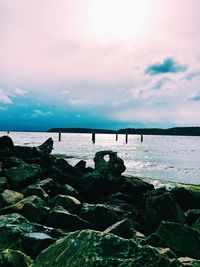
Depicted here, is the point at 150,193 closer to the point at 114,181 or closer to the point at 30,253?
the point at 114,181

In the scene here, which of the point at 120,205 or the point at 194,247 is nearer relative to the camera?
the point at 194,247

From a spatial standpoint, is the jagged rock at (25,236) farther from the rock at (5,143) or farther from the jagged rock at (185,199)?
the rock at (5,143)

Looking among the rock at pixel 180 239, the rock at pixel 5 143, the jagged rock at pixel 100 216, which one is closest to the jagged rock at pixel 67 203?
the jagged rock at pixel 100 216

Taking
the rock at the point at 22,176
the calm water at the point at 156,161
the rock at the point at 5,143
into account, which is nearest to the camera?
the rock at the point at 22,176

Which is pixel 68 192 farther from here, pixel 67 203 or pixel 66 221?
pixel 66 221

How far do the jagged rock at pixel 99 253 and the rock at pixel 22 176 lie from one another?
922 centimetres

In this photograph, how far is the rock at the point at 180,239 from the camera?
6785mm

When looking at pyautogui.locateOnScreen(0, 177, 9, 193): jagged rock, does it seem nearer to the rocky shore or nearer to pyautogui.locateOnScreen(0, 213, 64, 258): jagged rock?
the rocky shore

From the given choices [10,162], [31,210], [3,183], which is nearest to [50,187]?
[3,183]

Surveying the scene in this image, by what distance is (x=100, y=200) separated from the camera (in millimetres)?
15180

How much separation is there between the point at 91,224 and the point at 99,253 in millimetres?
4018

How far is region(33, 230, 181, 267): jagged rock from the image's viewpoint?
4.59 meters

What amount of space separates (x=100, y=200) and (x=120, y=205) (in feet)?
5.38

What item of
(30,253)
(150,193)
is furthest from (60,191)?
(30,253)
